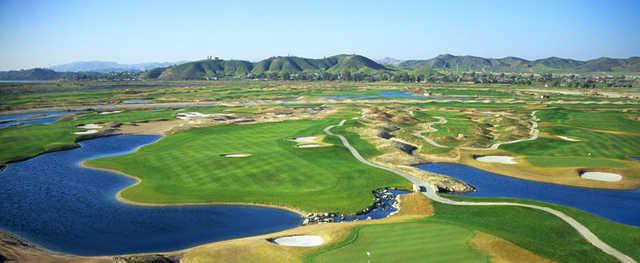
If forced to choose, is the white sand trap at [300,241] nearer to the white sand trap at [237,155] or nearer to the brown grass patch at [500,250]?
the brown grass patch at [500,250]

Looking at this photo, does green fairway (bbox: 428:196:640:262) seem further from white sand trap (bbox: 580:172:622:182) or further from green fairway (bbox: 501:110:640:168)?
green fairway (bbox: 501:110:640:168)

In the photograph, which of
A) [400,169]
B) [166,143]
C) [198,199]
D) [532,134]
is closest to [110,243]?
[198,199]

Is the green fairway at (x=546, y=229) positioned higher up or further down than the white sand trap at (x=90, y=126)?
further down

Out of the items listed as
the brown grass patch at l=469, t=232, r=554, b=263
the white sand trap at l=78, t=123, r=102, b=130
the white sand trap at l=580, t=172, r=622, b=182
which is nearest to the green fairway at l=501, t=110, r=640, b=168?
the white sand trap at l=580, t=172, r=622, b=182

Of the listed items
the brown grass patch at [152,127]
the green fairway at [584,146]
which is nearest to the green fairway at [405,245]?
the green fairway at [584,146]

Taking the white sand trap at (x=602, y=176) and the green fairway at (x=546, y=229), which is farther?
the white sand trap at (x=602, y=176)

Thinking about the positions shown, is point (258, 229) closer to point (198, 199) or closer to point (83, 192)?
point (198, 199)
